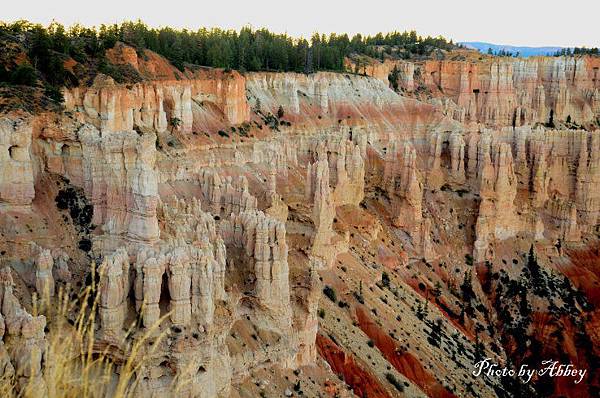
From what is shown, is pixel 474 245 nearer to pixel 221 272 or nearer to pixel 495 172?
pixel 495 172

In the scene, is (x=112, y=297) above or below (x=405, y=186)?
above

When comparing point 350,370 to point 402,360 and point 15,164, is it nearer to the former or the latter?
point 402,360

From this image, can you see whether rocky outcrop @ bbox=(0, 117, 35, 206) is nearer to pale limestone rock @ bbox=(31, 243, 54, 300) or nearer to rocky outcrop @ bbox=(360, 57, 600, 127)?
pale limestone rock @ bbox=(31, 243, 54, 300)

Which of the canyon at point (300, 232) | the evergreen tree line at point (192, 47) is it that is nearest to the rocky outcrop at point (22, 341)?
the canyon at point (300, 232)

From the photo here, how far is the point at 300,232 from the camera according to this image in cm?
5828

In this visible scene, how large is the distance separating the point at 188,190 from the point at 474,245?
1455 inches

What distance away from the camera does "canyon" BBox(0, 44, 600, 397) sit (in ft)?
98.4

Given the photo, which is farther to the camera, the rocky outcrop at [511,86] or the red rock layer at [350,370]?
the rocky outcrop at [511,86]

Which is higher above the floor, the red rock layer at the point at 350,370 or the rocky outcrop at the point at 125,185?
the rocky outcrop at the point at 125,185

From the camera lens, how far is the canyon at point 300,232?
30.0 metres

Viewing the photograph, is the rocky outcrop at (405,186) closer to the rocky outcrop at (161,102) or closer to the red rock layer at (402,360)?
the rocky outcrop at (161,102)

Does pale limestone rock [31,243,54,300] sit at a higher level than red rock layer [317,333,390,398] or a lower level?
higher

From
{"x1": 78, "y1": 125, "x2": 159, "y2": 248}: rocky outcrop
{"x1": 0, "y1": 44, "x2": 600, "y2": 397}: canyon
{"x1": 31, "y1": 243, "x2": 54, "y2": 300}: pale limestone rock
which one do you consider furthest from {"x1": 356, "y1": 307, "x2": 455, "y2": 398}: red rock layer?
{"x1": 31, "y1": 243, "x2": 54, "y2": 300}: pale limestone rock

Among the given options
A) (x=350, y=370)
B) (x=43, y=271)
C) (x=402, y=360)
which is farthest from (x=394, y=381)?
(x=43, y=271)
